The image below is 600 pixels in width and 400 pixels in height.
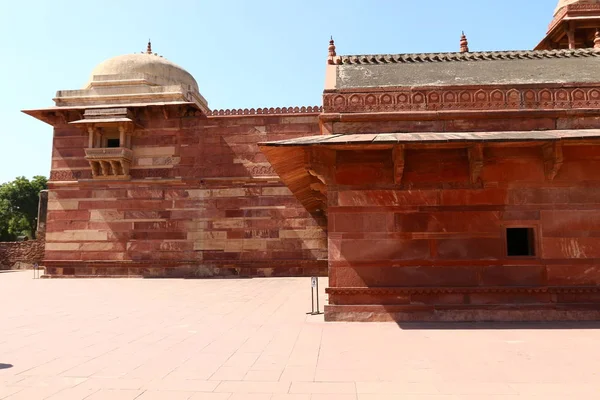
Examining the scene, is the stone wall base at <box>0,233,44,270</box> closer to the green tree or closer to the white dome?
the white dome

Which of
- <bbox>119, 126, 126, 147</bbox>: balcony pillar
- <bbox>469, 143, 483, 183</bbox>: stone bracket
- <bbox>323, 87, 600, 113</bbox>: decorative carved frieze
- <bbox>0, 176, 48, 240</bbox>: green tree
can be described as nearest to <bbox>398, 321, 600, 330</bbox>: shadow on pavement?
<bbox>469, 143, 483, 183</bbox>: stone bracket

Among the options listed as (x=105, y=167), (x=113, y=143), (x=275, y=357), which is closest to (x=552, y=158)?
(x=275, y=357)

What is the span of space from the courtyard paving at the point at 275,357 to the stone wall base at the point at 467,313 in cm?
31

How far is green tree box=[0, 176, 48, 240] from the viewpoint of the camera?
45.9 m

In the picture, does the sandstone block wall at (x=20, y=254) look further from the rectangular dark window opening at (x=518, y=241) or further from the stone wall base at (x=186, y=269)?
the rectangular dark window opening at (x=518, y=241)

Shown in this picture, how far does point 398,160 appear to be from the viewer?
746 centimetres

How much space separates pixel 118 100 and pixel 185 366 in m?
16.0

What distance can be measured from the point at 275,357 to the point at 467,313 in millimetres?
3843

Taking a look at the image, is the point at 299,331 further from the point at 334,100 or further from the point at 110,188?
the point at 110,188

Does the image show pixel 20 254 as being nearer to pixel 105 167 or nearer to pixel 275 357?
pixel 105 167

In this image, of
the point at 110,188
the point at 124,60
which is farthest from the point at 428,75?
the point at 124,60

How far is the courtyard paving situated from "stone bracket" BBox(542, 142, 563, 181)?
2596 mm

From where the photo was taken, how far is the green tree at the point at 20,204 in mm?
45875

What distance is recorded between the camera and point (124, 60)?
19609 mm
